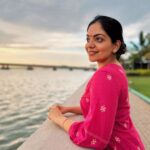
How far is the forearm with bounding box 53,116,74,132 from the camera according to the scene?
10.1 feet

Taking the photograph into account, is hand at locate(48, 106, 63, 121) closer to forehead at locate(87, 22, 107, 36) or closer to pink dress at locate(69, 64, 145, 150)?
pink dress at locate(69, 64, 145, 150)

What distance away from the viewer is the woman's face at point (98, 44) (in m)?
2.66

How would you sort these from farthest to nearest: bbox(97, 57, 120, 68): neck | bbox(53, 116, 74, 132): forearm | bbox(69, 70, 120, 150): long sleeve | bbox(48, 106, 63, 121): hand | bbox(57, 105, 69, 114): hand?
bbox(57, 105, 69, 114): hand
bbox(48, 106, 63, 121): hand
bbox(53, 116, 74, 132): forearm
bbox(97, 57, 120, 68): neck
bbox(69, 70, 120, 150): long sleeve

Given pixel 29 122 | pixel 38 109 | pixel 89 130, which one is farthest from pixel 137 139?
pixel 38 109

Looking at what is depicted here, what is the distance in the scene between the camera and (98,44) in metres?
2.67

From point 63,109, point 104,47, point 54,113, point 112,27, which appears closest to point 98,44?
point 104,47

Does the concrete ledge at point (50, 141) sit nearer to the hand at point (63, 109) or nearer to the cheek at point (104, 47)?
the hand at point (63, 109)

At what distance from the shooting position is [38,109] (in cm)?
1300

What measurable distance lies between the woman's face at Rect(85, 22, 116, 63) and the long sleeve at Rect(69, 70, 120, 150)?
0.18m

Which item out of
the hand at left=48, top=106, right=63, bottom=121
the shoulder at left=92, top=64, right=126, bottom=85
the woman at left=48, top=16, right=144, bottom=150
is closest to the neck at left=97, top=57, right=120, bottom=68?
the woman at left=48, top=16, right=144, bottom=150

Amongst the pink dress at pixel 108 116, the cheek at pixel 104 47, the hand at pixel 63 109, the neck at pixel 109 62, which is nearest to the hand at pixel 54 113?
the hand at pixel 63 109

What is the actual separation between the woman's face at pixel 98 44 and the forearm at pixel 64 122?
1.92 feet

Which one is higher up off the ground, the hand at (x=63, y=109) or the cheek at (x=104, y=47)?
the cheek at (x=104, y=47)

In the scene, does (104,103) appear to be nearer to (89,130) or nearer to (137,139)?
(89,130)
